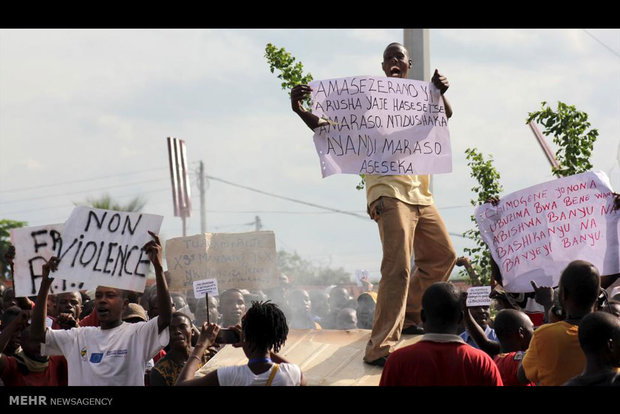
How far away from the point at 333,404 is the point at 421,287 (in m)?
2.93

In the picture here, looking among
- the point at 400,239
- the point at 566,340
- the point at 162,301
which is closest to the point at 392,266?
the point at 400,239

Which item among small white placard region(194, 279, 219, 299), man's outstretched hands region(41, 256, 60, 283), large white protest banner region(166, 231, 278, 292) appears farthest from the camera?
large white protest banner region(166, 231, 278, 292)

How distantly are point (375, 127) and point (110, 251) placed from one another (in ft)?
7.46

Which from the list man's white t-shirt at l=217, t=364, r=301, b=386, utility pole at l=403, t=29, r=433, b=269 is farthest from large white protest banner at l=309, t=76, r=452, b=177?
utility pole at l=403, t=29, r=433, b=269

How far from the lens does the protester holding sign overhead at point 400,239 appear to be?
659 centimetres

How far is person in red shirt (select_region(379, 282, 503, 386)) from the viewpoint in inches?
169

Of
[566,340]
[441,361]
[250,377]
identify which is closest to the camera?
[441,361]

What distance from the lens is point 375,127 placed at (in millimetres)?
7078

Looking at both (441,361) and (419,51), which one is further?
(419,51)

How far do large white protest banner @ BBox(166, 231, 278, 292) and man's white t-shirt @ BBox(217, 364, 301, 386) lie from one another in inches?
253

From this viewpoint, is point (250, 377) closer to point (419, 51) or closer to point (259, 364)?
point (259, 364)

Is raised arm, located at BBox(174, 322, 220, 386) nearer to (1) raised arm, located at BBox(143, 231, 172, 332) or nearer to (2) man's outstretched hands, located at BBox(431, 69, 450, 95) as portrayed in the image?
Answer: (1) raised arm, located at BBox(143, 231, 172, 332)

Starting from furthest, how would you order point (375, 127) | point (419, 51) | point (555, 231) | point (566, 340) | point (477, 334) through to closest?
point (419, 51) → point (555, 231) → point (375, 127) → point (477, 334) → point (566, 340)

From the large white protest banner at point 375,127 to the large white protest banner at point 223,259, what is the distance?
4179 millimetres
